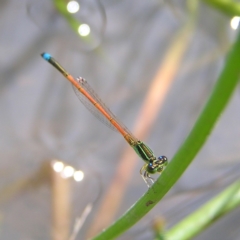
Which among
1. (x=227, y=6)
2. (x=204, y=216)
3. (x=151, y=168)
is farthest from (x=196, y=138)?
(x=227, y=6)

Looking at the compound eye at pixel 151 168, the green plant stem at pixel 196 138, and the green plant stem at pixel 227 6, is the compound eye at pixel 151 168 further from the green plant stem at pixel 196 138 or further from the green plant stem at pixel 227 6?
the green plant stem at pixel 227 6

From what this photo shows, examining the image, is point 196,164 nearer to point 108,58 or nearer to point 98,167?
point 98,167

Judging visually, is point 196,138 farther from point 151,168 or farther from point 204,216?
point 204,216

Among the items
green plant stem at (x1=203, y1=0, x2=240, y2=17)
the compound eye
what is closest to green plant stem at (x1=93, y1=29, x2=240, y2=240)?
the compound eye

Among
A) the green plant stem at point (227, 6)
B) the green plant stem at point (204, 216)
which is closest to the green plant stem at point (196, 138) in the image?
the green plant stem at point (204, 216)

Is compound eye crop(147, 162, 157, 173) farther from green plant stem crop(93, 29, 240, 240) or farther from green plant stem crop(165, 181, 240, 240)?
green plant stem crop(93, 29, 240, 240)
